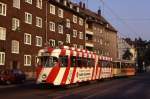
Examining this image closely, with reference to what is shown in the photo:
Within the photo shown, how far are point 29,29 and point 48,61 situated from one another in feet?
97.2

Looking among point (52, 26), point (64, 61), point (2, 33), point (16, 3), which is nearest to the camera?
point (64, 61)

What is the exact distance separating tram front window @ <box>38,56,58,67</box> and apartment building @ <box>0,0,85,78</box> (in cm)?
2087

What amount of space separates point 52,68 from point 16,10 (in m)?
27.4

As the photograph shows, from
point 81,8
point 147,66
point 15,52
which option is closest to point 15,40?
point 15,52

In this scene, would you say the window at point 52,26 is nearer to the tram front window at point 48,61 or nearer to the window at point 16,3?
the window at point 16,3

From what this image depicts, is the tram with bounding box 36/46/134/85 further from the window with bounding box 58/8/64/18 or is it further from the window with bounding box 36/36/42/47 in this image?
the window with bounding box 58/8/64/18

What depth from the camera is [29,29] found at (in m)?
58.2

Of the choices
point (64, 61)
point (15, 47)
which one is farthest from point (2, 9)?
point (64, 61)

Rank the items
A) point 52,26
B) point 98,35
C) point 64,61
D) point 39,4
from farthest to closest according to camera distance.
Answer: point 98,35, point 52,26, point 39,4, point 64,61

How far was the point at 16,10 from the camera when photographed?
179 ft

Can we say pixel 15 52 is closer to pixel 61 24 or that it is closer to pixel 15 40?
pixel 15 40

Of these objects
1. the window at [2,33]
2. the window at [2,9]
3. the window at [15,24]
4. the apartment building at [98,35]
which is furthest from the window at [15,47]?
the apartment building at [98,35]

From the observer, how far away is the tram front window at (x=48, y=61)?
28.9m

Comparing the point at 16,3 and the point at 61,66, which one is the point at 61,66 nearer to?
the point at 61,66
